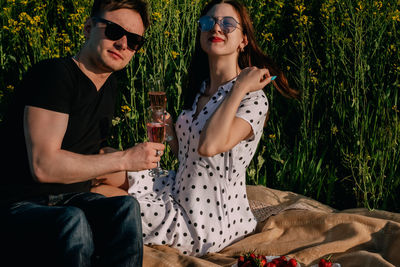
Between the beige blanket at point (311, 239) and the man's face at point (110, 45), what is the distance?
3.69 ft

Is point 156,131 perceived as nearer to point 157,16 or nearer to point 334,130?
point 157,16

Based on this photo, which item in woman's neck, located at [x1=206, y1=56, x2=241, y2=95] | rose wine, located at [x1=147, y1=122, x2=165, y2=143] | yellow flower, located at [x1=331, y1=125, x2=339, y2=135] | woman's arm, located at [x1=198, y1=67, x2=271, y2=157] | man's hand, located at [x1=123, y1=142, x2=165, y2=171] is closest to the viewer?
man's hand, located at [x1=123, y1=142, x2=165, y2=171]

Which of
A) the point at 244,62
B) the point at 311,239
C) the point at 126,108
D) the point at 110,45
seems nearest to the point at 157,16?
the point at 126,108

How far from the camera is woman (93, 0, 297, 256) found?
9.55 ft

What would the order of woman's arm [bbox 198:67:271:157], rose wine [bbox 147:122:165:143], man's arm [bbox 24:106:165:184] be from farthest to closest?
woman's arm [bbox 198:67:271:157] → rose wine [bbox 147:122:165:143] → man's arm [bbox 24:106:165:184]

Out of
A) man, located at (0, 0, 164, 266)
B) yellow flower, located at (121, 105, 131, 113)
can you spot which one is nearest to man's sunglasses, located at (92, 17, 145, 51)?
man, located at (0, 0, 164, 266)

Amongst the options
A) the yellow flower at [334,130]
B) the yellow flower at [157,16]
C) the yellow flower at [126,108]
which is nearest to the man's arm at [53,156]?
the yellow flower at [126,108]

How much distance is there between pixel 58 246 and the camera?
212 centimetres

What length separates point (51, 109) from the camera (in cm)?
241

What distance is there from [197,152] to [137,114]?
47.5 inches

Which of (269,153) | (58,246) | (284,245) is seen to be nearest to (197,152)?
(284,245)

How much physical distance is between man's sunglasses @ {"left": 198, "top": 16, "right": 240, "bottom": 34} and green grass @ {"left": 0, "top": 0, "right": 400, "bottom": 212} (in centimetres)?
94

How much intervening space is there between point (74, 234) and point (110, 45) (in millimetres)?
1085

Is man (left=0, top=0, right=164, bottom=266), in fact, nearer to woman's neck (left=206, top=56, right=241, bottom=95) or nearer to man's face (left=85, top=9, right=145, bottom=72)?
man's face (left=85, top=9, right=145, bottom=72)
